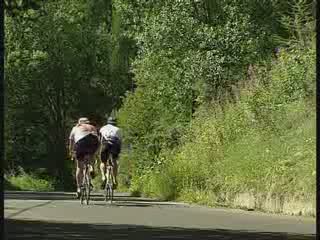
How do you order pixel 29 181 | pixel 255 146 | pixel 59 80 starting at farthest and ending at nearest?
1. pixel 59 80
2. pixel 29 181
3. pixel 255 146

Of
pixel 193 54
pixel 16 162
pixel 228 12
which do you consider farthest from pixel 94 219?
pixel 16 162

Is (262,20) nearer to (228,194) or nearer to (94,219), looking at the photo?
(228,194)

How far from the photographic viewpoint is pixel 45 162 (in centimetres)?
5934

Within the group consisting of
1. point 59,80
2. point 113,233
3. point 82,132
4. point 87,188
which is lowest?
point 113,233

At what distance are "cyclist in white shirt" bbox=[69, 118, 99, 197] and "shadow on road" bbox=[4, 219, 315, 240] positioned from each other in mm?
5239

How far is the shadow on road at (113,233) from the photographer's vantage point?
9.91 metres

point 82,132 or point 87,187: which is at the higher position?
point 82,132

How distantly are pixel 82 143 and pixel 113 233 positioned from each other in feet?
20.9

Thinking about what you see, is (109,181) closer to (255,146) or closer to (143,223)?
(255,146)

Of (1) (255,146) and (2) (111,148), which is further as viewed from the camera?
(2) (111,148)

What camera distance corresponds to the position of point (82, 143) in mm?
16562

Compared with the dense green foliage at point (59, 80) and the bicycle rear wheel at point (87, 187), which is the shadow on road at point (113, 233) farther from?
the dense green foliage at point (59, 80)

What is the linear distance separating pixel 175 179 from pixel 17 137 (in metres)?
39.3

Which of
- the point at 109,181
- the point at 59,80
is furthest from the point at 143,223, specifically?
the point at 59,80
